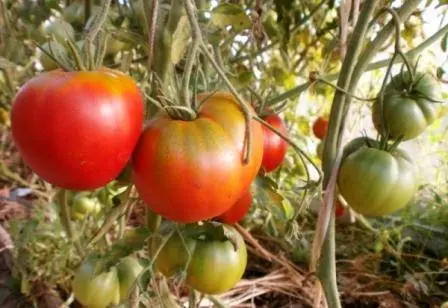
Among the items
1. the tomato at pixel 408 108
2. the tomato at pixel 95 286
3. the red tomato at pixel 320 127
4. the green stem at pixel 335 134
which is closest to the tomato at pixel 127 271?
the tomato at pixel 95 286

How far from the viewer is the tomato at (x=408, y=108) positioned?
2.19ft

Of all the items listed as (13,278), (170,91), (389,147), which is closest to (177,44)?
(170,91)

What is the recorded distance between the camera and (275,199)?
0.57 m

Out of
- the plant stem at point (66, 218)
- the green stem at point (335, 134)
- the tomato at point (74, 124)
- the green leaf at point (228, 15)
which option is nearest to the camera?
the tomato at point (74, 124)

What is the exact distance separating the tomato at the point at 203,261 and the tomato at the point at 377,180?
0.15 m

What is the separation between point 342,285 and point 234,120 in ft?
3.14

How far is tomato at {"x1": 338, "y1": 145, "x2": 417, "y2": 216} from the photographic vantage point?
2.10 feet

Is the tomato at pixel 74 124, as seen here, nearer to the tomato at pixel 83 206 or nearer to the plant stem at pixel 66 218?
the plant stem at pixel 66 218

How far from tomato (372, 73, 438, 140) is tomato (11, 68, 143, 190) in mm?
371

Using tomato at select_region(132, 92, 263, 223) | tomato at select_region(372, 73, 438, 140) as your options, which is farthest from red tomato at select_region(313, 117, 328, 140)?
tomato at select_region(132, 92, 263, 223)

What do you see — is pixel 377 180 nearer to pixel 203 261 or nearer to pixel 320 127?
pixel 203 261

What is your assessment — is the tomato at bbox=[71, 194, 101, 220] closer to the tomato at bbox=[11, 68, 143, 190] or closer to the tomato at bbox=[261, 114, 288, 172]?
the tomato at bbox=[261, 114, 288, 172]

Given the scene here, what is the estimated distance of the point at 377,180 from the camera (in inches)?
24.8

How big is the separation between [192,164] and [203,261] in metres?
0.25
